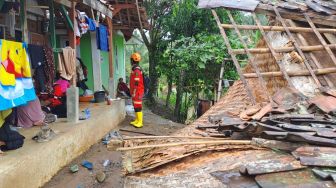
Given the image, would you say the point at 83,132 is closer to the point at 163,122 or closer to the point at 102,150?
the point at 102,150

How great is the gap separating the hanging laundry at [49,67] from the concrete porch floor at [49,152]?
0.83 m

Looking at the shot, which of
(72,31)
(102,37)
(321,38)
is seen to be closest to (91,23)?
(102,37)

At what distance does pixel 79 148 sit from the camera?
25.1ft

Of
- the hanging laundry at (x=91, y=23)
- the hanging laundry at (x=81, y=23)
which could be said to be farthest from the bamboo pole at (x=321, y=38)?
the hanging laundry at (x=91, y=23)

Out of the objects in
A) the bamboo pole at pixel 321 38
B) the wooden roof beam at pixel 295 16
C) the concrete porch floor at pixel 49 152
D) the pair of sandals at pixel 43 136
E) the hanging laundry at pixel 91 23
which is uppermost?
the hanging laundry at pixel 91 23

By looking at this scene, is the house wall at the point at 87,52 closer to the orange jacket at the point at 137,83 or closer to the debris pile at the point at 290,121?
the orange jacket at the point at 137,83

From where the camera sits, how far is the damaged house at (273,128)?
3.06 m

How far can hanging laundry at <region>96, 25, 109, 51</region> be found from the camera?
10.8 metres

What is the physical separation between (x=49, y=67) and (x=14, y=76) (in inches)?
75.1

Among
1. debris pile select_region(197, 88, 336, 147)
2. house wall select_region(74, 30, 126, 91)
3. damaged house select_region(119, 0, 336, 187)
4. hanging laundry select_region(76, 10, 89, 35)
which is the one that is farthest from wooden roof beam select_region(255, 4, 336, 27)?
house wall select_region(74, 30, 126, 91)

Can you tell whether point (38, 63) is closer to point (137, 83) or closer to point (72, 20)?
point (72, 20)

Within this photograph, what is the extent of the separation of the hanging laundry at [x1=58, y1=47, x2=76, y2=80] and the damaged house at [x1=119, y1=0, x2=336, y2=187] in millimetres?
3012

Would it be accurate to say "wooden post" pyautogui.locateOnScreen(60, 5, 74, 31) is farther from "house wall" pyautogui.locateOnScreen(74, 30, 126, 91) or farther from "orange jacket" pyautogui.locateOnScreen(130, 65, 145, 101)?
"house wall" pyautogui.locateOnScreen(74, 30, 126, 91)

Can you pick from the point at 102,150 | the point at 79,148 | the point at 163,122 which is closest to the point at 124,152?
the point at 79,148
